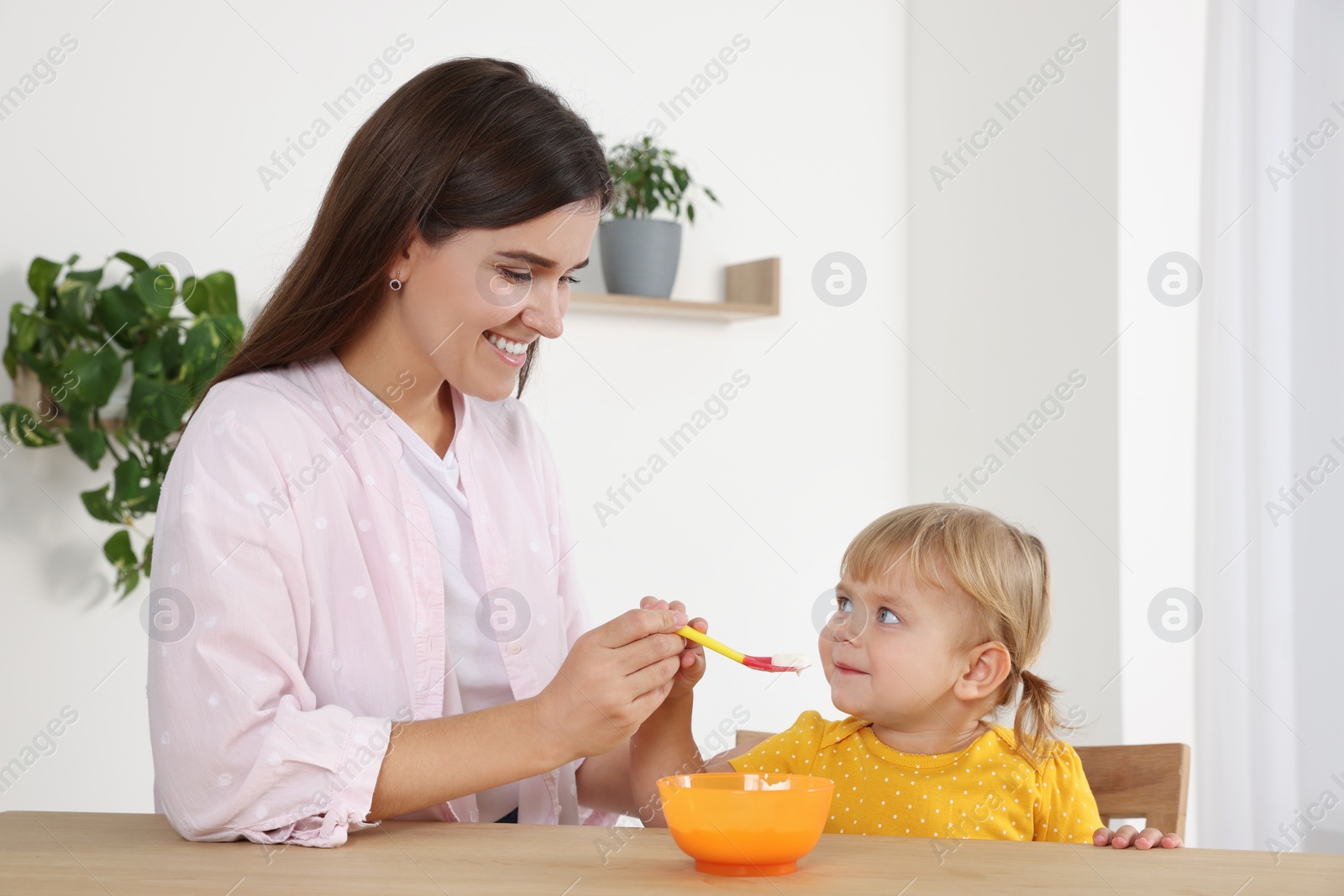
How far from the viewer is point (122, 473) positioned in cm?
230

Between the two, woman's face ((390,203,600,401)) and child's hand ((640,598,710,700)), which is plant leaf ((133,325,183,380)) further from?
child's hand ((640,598,710,700))

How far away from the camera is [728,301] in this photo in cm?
308

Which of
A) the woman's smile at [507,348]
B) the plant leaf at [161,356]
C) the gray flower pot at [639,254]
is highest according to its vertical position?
the gray flower pot at [639,254]

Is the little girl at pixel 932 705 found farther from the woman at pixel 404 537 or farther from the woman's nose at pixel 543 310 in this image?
the woman's nose at pixel 543 310

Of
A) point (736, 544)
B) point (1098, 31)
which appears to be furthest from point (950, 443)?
point (1098, 31)

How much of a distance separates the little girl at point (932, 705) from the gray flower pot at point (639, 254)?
61.1 inches

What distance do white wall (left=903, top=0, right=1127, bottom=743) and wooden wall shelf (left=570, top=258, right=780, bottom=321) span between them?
0.53 metres

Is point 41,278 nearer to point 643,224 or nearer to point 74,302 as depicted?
point 74,302

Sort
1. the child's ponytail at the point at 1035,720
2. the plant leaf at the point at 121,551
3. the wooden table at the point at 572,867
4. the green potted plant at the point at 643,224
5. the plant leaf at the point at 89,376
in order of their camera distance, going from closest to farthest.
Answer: the wooden table at the point at 572,867 → the child's ponytail at the point at 1035,720 → the plant leaf at the point at 89,376 → the plant leaf at the point at 121,551 → the green potted plant at the point at 643,224

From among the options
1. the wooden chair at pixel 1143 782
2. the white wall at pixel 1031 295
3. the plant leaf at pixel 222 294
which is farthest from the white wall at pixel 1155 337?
the plant leaf at pixel 222 294

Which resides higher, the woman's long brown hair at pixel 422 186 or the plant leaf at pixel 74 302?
the woman's long brown hair at pixel 422 186

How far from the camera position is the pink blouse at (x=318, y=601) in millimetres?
1063

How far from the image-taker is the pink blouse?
1063 mm

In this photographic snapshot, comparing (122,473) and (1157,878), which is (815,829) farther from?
(122,473)
